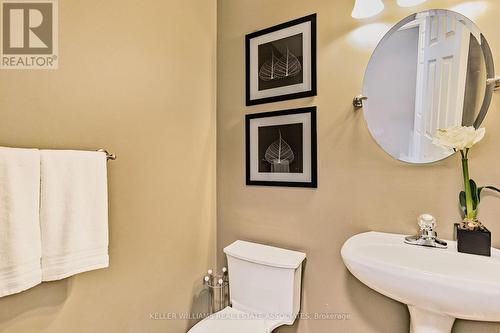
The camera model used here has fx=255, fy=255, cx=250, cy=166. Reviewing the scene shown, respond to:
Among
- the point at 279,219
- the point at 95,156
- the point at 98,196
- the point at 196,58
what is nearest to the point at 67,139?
the point at 95,156

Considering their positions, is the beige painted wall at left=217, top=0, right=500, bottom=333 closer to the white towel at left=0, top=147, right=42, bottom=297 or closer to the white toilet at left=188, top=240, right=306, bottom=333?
the white toilet at left=188, top=240, right=306, bottom=333

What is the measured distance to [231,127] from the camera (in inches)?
64.1

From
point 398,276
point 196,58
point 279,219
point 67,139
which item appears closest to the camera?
point 398,276

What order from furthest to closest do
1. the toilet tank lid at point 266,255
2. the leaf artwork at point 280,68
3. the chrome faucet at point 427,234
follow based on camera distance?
the leaf artwork at point 280,68
the toilet tank lid at point 266,255
the chrome faucet at point 427,234

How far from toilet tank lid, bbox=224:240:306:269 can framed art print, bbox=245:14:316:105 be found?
839mm

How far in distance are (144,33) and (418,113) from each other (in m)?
1.33

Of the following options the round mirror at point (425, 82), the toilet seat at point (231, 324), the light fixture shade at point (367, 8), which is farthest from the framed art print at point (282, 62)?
the toilet seat at point (231, 324)

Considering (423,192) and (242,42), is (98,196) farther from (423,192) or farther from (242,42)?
(423,192)

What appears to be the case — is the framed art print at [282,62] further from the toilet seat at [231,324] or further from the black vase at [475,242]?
the toilet seat at [231,324]

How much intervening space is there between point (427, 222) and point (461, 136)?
0.35 metres

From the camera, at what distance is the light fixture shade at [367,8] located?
45.6 inches

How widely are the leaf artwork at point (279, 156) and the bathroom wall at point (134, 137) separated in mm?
409

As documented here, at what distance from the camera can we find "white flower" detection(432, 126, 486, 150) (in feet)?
3.05

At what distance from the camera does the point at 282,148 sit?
1442 millimetres
